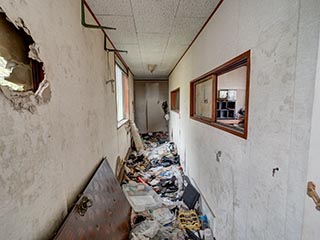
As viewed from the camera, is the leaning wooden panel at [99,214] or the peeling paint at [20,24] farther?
the leaning wooden panel at [99,214]

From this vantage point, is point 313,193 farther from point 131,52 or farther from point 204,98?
point 131,52

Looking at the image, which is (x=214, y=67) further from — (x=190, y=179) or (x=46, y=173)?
(x=190, y=179)

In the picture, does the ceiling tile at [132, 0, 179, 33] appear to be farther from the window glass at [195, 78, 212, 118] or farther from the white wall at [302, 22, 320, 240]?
the white wall at [302, 22, 320, 240]

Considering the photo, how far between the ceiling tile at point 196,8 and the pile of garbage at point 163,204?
2.32 m

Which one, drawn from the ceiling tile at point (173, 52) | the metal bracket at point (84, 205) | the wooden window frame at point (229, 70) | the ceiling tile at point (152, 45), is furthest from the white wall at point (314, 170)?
the ceiling tile at point (173, 52)

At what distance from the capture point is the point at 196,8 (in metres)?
1.70

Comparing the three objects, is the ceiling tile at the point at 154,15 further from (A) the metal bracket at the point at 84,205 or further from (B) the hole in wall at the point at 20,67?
(A) the metal bracket at the point at 84,205

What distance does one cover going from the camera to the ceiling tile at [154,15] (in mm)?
1629

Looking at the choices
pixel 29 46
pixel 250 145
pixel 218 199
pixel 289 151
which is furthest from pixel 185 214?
pixel 29 46

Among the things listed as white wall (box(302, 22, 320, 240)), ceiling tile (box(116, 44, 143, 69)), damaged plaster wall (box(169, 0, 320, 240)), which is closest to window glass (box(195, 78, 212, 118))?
damaged plaster wall (box(169, 0, 320, 240))

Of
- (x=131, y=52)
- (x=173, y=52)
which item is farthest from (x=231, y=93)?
(x=131, y=52)

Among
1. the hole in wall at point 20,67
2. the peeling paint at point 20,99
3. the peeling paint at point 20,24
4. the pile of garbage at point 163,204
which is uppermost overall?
the peeling paint at point 20,24

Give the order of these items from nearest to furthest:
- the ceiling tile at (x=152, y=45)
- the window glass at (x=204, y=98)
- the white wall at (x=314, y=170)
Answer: the white wall at (x=314, y=170), the window glass at (x=204, y=98), the ceiling tile at (x=152, y=45)

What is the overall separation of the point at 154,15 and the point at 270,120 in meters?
1.66
